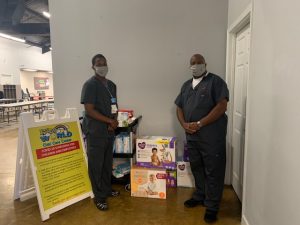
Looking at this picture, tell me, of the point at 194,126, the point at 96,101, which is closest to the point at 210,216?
the point at 194,126

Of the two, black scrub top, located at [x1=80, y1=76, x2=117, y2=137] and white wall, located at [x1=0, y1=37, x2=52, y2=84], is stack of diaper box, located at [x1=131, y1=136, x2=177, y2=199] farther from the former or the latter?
white wall, located at [x1=0, y1=37, x2=52, y2=84]

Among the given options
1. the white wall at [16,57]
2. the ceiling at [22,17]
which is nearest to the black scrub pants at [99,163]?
the ceiling at [22,17]

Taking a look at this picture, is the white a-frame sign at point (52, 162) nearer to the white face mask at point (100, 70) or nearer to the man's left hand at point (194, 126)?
the white face mask at point (100, 70)

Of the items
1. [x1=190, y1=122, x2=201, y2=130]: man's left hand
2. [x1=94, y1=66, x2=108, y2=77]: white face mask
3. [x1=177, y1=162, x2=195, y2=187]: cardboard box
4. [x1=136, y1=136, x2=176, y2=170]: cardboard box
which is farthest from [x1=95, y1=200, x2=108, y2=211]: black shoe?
[x1=94, y1=66, x2=108, y2=77]: white face mask

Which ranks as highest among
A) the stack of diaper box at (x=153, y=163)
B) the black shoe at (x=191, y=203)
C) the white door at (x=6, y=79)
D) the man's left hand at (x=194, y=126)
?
the white door at (x=6, y=79)

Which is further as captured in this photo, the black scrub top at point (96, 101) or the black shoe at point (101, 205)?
the black shoe at point (101, 205)

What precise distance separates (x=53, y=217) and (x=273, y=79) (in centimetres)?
238

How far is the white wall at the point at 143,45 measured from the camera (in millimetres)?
3044

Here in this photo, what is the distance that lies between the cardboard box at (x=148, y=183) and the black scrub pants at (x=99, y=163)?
12.9 inches

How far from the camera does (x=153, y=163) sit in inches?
112

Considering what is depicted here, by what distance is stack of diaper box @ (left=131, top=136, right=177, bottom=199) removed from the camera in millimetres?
2734

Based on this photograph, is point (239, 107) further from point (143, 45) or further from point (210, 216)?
point (143, 45)

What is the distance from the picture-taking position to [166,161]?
9.29 ft

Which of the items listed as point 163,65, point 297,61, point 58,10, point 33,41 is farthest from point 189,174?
point 33,41
